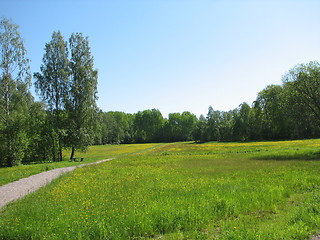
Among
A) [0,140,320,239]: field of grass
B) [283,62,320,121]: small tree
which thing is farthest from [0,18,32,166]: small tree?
[283,62,320,121]: small tree

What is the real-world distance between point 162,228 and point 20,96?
36940mm

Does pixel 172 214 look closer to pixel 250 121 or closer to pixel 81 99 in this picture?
pixel 81 99

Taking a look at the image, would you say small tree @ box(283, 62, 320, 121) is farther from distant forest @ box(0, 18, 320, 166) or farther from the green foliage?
the green foliage

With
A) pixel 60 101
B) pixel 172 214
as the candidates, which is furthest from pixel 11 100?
pixel 172 214

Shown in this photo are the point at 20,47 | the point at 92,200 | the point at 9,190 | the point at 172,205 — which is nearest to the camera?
the point at 172,205

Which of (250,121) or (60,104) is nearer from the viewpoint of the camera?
(60,104)

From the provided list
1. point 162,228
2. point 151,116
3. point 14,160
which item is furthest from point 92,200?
point 151,116

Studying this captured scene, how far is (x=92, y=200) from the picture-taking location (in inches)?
443

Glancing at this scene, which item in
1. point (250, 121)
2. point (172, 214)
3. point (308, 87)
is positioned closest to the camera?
point (172, 214)

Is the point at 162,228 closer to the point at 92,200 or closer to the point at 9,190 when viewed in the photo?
the point at 92,200

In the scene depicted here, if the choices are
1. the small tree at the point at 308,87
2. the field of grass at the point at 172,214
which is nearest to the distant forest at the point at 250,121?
the small tree at the point at 308,87

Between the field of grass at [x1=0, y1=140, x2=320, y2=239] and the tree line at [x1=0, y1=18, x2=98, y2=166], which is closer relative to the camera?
the field of grass at [x1=0, y1=140, x2=320, y2=239]

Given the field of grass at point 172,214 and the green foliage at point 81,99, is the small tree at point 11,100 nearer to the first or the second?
the green foliage at point 81,99

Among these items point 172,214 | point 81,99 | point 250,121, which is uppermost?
point 81,99
